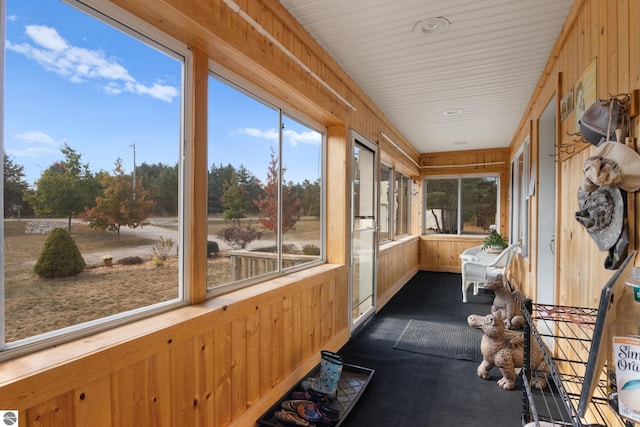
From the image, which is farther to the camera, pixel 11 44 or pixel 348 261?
pixel 348 261

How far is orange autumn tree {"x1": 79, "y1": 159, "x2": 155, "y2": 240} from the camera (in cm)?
129

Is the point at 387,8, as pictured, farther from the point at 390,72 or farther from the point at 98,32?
the point at 98,32

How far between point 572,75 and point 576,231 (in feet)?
3.30

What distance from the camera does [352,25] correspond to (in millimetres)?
2270

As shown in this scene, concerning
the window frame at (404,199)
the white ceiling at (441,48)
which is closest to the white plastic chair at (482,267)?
the window frame at (404,199)

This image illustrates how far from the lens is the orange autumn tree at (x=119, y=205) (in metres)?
1.29

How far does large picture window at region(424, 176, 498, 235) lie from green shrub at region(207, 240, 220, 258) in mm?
6115

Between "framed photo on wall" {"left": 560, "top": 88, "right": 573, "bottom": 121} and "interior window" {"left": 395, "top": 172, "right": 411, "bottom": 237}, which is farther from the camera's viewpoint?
"interior window" {"left": 395, "top": 172, "right": 411, "bottom": 237}

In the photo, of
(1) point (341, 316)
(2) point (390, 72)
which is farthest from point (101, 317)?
(2) point (390, 72)

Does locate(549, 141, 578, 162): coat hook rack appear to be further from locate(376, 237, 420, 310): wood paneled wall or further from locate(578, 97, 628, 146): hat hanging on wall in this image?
locate(376, 237, 420, 310): wood paneled wall

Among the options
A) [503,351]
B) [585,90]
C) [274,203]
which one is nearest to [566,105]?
[585,90]

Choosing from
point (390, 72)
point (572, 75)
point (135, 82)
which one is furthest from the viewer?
point (390, 72)

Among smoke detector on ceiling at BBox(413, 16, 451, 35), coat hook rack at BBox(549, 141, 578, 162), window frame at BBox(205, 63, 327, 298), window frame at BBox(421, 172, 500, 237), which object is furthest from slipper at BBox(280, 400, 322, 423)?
window frame at BBox(421, 172, 500, 237)

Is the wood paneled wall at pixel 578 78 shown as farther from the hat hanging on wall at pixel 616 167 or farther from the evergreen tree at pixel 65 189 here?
the evergreen tree at pixel 65 189
